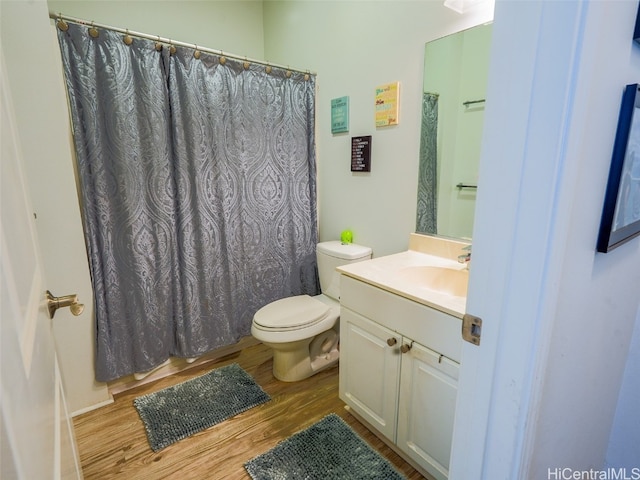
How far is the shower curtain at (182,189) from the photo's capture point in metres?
1.62

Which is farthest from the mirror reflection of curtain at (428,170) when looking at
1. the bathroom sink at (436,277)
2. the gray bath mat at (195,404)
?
the gray bath mat at (195,404)

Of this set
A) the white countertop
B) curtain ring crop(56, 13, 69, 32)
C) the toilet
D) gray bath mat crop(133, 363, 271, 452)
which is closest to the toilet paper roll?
the toilet

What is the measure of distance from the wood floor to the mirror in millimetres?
1098

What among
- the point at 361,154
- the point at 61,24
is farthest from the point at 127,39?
the point at 361,154

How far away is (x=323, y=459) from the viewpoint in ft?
4.79

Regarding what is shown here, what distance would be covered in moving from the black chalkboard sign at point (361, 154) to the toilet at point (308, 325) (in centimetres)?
51

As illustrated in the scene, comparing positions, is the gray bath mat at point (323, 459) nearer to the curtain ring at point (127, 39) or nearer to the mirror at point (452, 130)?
the mirror at point (452, 130)

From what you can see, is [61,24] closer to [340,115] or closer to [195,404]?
[340,115]

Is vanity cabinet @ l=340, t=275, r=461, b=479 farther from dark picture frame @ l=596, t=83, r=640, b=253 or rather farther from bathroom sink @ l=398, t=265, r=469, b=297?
dark picture frame @ l=596, t=83, r=640, b=253

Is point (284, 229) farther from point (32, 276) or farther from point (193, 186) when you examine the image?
point (32, 276)

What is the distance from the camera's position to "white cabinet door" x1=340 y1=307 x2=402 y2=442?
1404mm

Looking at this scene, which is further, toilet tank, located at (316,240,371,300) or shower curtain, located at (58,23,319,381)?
toilet tank, located at (316,240,371,300)

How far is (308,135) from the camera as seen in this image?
92.4 inches

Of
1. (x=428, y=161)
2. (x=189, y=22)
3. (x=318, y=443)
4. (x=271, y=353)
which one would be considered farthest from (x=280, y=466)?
(x=189, y=22)
